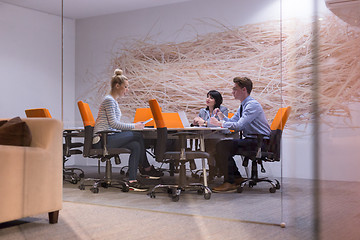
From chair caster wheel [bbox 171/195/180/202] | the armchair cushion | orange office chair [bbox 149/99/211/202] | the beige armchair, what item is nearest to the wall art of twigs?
orange office chair [bbox 149/99/211/202]

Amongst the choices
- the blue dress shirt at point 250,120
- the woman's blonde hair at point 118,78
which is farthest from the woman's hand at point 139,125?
the blue dress shirt at point 250,120

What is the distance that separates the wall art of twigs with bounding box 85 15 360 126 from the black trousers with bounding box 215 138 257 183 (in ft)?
0.89

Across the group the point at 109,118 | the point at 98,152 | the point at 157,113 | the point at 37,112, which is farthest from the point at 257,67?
the point at 37,112

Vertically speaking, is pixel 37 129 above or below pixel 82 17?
below

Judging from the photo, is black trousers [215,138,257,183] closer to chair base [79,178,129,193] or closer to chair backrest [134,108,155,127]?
chair backrest [134,108,155,127]

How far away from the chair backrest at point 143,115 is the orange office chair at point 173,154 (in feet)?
0.17

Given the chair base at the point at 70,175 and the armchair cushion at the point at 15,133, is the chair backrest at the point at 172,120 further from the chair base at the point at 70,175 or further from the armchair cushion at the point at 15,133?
the chair base at the point at 70,175

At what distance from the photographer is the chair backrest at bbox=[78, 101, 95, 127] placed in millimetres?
4495

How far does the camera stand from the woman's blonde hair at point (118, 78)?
4227 mm

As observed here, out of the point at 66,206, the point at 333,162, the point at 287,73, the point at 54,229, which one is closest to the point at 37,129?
the point at 54,229

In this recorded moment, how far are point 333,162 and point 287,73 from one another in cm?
92

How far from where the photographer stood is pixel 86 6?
454cm

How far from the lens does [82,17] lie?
4.63 metres

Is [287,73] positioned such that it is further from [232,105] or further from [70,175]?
[70,175]
